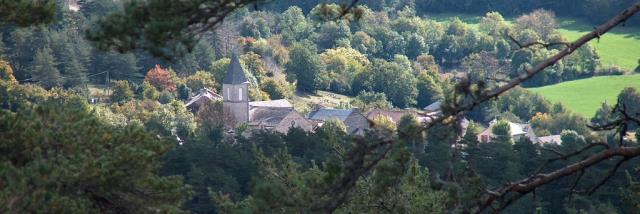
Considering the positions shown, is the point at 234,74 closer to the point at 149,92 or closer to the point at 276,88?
the point at 149,92

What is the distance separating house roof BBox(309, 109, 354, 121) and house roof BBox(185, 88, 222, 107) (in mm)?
5156

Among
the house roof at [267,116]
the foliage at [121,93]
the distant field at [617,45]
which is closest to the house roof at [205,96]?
the house roof at [267,116]

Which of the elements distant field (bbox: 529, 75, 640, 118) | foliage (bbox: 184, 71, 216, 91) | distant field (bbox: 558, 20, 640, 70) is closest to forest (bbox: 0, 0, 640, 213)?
foliage (bbox: 184, 71, 216, 91)

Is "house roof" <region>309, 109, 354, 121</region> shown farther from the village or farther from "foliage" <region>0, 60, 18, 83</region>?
"foliage" <region>0, 60, 18, 83</region>

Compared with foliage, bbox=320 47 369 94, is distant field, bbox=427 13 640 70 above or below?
above

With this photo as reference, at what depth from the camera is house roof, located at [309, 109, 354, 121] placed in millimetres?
71875

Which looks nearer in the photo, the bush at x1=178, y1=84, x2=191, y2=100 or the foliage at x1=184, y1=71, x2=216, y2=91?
the bush at x1=178, y1=84, x2=191, y2=100

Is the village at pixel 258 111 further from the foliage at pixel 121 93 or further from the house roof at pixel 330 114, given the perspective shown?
the foliage at pixel 121 93

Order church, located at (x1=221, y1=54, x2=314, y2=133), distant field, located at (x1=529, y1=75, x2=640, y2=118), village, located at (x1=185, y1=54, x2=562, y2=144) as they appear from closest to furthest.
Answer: village, located at (x1=185, y1=54, x2=562, y2=144) → church, located at (x1=221, y1=54, x2=314, y2=133) → distant field, located at (x1=529, y1=75, x2=640, y2=118)

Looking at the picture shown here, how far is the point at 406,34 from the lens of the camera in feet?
344

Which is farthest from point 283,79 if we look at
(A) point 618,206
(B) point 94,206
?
(B) point 94,206

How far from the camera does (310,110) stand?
81.4 metres

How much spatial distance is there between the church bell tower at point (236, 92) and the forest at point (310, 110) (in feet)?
0.55

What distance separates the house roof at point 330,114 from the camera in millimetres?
71875
